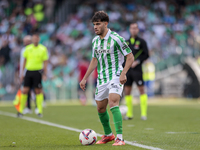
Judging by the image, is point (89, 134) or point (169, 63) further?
point (169, 63)

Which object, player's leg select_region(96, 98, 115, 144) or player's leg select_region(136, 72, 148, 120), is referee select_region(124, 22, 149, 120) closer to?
player's leg select_region(136, 72, 148, 120)

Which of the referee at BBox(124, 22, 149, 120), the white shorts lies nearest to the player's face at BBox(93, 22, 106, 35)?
the white shorts

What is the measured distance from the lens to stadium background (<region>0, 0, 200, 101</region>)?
794 inches

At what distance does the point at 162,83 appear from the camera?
864 inches

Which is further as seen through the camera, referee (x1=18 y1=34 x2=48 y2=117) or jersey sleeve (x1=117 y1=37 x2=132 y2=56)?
referee (x1=18 y1=34 x2=48 y2=117)

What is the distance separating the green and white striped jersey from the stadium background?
13705mm

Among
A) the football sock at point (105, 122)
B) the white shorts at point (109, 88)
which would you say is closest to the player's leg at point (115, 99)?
the white shorts at point (109, 88)

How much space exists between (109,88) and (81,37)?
1852 cm

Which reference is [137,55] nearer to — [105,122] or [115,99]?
[105,122]

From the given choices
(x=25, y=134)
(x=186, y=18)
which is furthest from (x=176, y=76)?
(x=25, y=134)

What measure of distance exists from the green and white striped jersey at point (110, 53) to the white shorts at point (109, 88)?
0.06 meters

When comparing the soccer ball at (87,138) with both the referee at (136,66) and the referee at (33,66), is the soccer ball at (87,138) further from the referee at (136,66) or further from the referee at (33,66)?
the referee at (33,66)

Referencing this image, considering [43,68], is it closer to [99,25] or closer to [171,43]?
[99,25]

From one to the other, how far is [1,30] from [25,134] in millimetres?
15356
